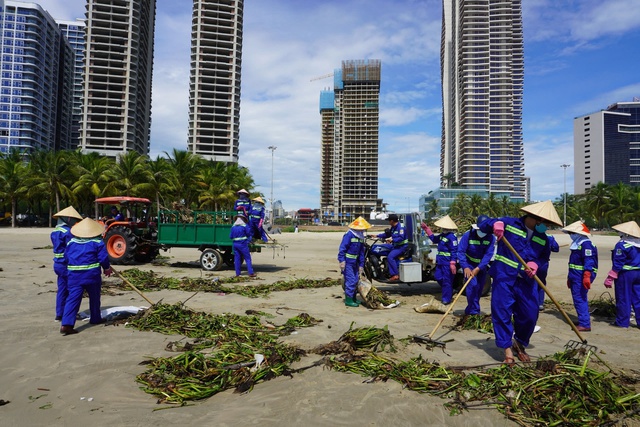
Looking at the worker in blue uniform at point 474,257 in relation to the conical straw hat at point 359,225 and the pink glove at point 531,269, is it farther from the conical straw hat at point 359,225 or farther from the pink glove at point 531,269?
the pink glove at point 531,269

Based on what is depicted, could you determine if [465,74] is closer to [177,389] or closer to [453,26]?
[453,26]

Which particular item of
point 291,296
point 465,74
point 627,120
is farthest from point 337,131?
point 291,296

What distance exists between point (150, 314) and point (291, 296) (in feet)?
11.5

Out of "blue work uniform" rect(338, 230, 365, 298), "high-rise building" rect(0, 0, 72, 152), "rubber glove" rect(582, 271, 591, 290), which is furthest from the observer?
"high-rise building" rect(0, 0, 72, 152)

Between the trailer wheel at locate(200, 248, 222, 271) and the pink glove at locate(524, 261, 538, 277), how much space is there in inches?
390

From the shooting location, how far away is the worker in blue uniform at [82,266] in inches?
235

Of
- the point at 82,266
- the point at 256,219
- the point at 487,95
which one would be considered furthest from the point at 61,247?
the point at 487,95

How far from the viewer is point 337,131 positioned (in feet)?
498

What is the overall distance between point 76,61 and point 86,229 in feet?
583

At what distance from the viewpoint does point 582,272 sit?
273 inches

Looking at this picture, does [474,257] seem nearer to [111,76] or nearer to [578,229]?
[578,229]

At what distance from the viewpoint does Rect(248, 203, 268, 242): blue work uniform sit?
12047mm

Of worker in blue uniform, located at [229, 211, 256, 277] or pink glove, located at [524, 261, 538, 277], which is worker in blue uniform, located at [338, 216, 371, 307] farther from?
worker in blue uniform, located at [229, 211, 256, 277]

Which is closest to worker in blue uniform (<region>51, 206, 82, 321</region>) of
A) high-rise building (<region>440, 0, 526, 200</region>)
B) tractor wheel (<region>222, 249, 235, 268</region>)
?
tractor wheel (<region>222, 249, 235, 268</region>)
